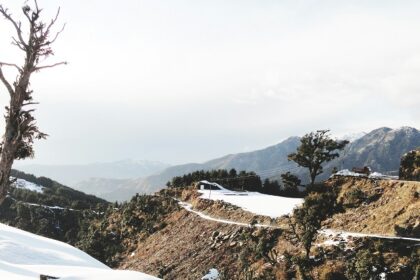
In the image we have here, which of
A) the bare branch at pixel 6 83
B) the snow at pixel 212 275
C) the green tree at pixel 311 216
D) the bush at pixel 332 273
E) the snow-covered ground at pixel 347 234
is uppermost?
the bare branch at pixel 6 83

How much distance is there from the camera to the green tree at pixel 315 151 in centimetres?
6581

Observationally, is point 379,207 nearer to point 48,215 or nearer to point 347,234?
point 347,234

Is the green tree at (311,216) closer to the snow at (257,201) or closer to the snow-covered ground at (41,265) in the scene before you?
the snow at (257,201)

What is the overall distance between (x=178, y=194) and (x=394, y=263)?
53.7 m

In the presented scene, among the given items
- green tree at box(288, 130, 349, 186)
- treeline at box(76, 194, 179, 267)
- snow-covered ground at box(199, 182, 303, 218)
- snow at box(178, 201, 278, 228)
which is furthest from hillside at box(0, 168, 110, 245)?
green tree at box(288, 130, 349, 186)

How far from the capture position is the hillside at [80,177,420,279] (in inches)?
1613

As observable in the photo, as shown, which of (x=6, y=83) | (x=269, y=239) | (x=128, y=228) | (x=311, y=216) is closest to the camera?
(x=6, y=83)

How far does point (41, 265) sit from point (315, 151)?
50.5 meters

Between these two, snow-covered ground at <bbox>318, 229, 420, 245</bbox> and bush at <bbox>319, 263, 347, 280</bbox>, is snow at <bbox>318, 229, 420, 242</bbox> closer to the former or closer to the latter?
snow-covered ground at <bbox>318, 229, 420, 245</bbox>

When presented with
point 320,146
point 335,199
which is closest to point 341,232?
point 335,199

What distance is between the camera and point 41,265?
2320 cm

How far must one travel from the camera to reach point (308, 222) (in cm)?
4409

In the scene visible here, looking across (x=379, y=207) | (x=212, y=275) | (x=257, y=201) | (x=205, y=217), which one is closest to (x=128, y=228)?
(x=205, y=217)

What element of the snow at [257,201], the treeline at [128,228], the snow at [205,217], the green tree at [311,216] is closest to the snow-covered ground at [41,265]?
the green tree at [311,216]
